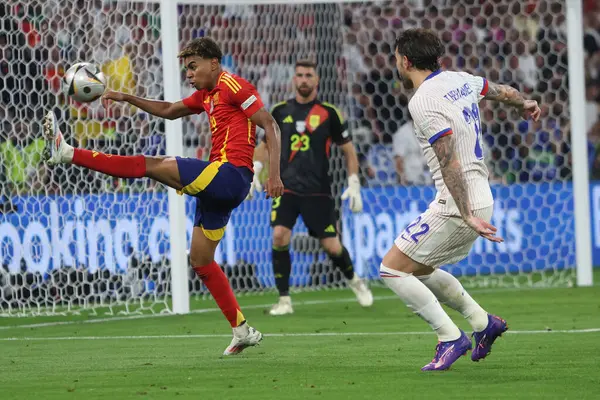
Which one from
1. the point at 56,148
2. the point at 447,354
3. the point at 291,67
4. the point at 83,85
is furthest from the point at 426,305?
the point at 291,67

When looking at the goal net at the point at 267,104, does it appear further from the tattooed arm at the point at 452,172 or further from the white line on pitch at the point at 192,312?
the tattooed arm at the point at 452,172

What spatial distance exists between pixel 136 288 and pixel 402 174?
497cm

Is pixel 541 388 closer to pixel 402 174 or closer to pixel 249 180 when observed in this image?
Answer: pixel 249 180

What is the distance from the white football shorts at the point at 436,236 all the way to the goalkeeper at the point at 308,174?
503 centimetres

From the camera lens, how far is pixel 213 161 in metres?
7.95

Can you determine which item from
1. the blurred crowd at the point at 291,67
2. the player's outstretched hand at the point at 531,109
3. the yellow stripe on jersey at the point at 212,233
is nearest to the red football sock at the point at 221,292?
the yellow stripe on jersey at the point at 212,233

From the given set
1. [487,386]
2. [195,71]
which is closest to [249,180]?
[195,71]

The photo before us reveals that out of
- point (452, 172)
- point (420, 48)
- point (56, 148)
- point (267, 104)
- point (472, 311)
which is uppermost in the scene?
point (267, 104)

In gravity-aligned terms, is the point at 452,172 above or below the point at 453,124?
below

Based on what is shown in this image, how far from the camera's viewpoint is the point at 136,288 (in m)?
12.1

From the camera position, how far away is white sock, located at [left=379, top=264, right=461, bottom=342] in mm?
6637

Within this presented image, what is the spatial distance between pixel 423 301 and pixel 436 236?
0.37 meters

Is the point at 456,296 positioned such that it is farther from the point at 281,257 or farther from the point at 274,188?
the point at 281,257

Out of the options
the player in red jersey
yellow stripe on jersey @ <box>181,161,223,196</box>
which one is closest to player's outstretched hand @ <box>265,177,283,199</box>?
the player in red jersey
